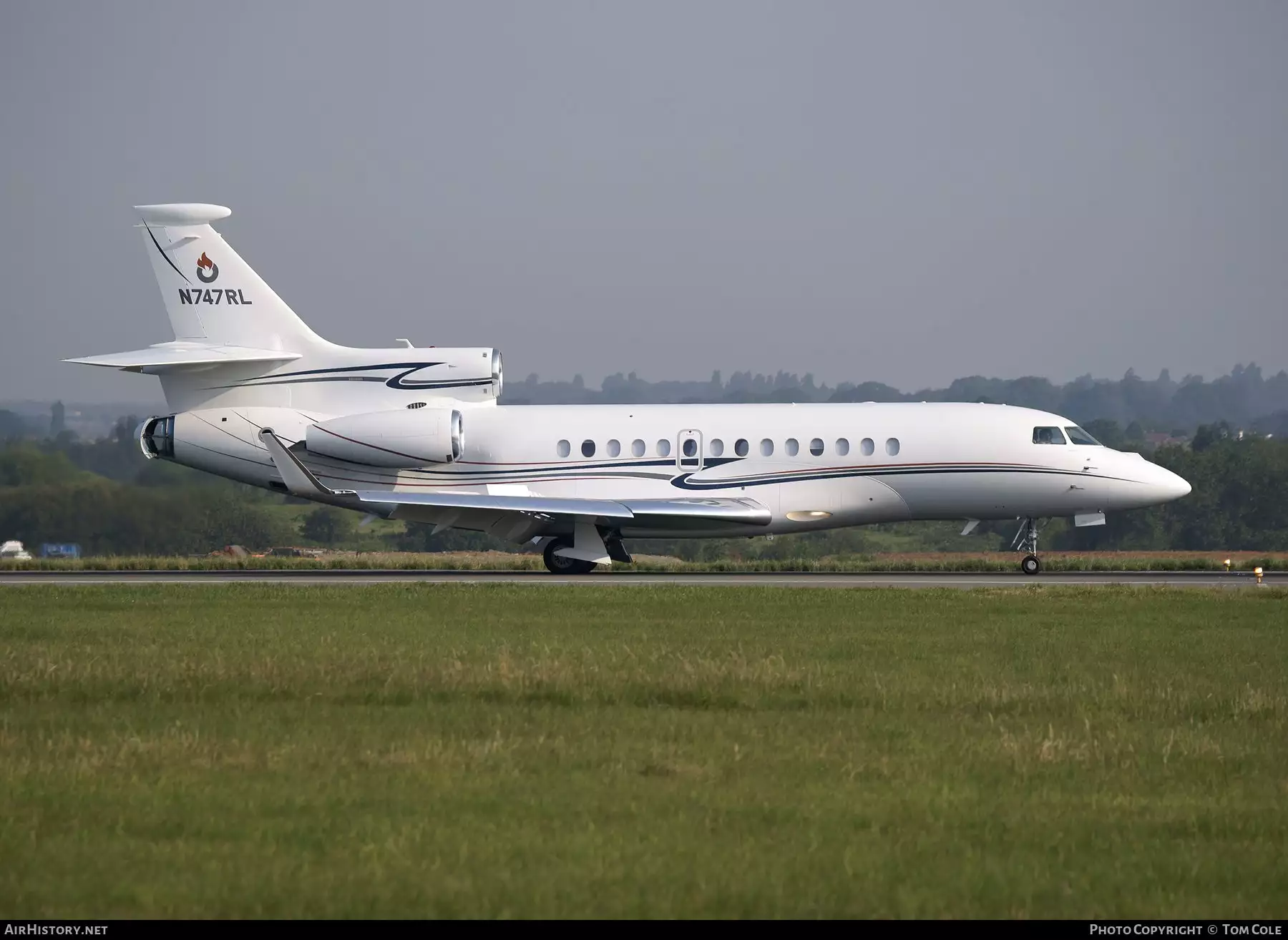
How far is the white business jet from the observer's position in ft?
101

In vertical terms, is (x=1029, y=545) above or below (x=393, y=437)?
below

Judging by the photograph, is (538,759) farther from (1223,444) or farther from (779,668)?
(1223,444)

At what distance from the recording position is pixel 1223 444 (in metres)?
63.2

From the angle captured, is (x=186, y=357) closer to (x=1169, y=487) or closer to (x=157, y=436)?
(x=157, y=436)

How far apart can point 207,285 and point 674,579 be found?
11746mm

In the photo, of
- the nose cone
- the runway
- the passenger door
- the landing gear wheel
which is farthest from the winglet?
the nose cone

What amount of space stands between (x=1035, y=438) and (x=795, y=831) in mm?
23704

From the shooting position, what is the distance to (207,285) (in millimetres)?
32031

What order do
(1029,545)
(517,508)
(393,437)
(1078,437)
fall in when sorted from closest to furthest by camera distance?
1. (517,508)
2. (1078,437)
3. (393,437)
4. (1029,545)

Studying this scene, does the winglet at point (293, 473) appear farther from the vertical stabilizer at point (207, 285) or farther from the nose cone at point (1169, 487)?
the nose cone at point (1169, 487)

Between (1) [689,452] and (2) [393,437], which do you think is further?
(2) [393,437]

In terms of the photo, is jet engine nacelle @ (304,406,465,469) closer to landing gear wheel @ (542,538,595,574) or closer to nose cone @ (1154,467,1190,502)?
landing gear wheel @ (542,538,595,574)

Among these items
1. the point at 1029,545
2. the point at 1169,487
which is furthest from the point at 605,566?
the point at 1169,487
